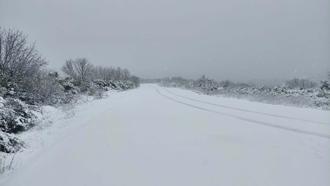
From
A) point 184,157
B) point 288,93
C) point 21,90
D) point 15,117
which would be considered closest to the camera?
point 184,157

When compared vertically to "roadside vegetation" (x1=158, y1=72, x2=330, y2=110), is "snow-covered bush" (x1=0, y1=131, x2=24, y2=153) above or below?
above

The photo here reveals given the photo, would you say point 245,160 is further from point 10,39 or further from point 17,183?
point 10,39

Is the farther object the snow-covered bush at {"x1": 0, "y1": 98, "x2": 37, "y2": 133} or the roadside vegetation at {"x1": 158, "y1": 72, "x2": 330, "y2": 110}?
the roadside vegetation at {"x1": 158, "y1": 72, "x2": 330, "y2": 110}

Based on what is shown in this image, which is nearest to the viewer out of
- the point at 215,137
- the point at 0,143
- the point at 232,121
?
the point at 0,143

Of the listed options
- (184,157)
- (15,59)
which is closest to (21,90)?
(15,59)

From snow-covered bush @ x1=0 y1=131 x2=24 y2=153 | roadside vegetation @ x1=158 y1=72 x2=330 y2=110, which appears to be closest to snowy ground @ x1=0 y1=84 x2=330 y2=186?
snow-covered bush @ x1=0 y1=131 x2=24 y2=153

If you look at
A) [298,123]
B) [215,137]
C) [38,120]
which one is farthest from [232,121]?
[38,120]

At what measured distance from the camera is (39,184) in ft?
20.3

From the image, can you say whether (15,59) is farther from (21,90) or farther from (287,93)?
(287,93)

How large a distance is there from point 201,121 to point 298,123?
392 cm

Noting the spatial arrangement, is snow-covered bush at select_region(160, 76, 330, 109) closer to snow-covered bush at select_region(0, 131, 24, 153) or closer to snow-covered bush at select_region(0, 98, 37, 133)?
snow-covered bush at select_region(0, 98, 37, 133)

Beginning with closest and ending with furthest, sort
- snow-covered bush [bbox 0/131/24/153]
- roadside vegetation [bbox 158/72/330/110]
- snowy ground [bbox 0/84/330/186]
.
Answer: snowy ground [bbox 0/84/330/186] < snow-covered bush [bbox 0/131/24/153] < roadside vegetation [bbox 158/72/330/110]

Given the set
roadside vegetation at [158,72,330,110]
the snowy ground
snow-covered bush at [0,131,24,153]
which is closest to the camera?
the snowy ground

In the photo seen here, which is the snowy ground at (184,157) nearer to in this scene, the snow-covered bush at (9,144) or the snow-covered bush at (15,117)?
the snow-covered bush at (9,144)
